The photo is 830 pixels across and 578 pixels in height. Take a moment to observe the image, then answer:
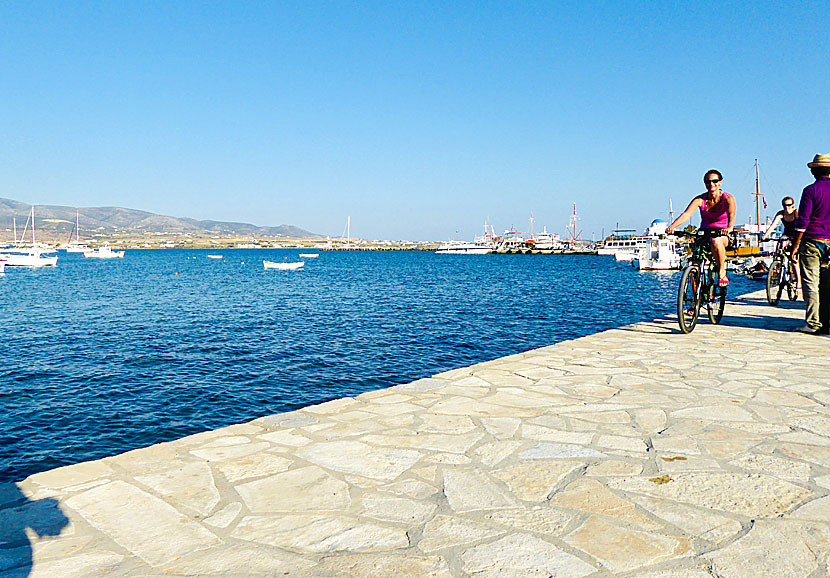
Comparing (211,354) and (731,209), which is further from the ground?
(731,209)

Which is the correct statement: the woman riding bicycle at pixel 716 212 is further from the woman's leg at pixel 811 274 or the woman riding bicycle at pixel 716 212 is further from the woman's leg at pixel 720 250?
the woman's leg at pixel 811 274

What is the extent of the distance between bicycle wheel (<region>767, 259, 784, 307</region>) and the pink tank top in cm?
451

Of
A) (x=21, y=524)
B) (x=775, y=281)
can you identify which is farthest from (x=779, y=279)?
(x=21, y=524)

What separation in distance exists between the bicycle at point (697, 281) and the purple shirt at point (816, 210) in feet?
3.37

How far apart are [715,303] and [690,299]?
3.86ft

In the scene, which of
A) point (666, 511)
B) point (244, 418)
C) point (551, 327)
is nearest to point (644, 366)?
point (666, 511)

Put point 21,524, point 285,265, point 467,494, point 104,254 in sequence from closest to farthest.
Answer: point 21,524 → point 467,494 → point 285,265 → point 104,254

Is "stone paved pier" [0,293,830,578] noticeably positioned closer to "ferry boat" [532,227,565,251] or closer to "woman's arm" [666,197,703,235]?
"woman's arm" [666,197,703,235]

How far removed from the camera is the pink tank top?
7.82m

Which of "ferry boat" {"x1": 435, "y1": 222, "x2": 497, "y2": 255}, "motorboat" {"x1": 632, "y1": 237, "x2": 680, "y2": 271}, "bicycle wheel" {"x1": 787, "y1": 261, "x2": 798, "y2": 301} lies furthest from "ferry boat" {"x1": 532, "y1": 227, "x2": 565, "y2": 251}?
"bicycle wheel" {"x1": 787, "y1": 261, "x2": 798, "y2": 301}

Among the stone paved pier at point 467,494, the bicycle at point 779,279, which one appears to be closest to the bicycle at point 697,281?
the stone paved pier at point 467,494

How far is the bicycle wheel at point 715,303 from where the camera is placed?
8.73 meters

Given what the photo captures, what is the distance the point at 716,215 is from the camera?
7930mm

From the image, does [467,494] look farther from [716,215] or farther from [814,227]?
[814,227]
